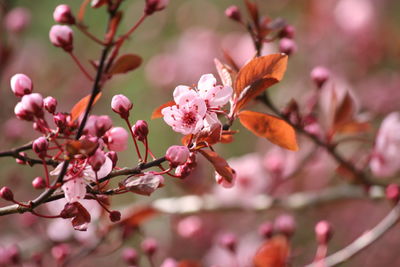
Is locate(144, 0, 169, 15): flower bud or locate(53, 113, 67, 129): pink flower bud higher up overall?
Result: locate(144, 0, 169, 15): flower bud

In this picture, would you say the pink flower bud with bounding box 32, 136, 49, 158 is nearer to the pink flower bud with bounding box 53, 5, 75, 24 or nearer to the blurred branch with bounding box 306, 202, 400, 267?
the pink flower bud with bounding box 53, 5, 75, 24

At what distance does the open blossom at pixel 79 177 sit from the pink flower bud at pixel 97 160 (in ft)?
0.11

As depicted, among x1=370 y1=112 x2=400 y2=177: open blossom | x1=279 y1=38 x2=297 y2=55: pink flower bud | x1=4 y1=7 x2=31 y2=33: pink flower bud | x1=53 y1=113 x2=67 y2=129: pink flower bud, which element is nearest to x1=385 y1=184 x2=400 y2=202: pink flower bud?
x1=370 y1=112 x2=400 y2=177: open blossom

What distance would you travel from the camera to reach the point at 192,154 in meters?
0.75

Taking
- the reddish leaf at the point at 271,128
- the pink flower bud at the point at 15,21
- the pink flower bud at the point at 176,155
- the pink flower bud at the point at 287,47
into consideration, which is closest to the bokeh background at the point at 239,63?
the pink flower bud at the point at 15,21

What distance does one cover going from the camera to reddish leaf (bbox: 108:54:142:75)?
2.61 feet

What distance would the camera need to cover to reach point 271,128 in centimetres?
80

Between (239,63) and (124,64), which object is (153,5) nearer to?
(124,64)

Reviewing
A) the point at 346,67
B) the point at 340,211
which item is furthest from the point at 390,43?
the point at 340,211

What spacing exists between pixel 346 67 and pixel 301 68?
231 millimetres

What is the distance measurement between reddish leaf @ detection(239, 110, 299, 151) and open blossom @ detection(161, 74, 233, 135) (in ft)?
0.19

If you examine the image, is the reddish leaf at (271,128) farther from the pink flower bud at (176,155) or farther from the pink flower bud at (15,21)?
the pink flower bud at (15,21)

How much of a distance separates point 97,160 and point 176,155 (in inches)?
4.1

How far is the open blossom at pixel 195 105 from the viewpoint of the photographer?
29.0 inches
